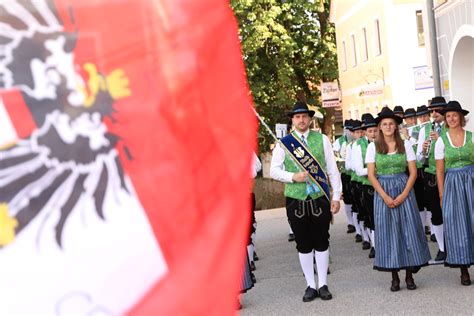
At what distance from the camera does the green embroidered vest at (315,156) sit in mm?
7418

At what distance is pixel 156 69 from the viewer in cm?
147

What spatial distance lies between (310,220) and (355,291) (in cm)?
90

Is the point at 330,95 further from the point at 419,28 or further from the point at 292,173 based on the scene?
the point at 292,173

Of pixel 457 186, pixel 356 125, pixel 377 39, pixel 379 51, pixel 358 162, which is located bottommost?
pixel 457 186

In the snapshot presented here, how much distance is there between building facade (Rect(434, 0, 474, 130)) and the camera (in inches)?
597

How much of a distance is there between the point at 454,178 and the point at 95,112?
21.0 feet

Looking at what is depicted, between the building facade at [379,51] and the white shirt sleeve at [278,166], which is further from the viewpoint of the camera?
the building facade at [379,51]

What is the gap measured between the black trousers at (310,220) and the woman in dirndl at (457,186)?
1039 mm

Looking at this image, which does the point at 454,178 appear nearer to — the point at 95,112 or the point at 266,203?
the point at 95,112

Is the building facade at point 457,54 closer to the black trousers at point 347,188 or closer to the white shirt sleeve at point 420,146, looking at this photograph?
the black trousers at point 347,188

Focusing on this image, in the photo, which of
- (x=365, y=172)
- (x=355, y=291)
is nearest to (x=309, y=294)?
(x=355, y=291)

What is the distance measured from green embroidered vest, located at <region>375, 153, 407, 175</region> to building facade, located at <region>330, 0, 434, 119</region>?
649 inches

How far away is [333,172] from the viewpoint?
7480mm

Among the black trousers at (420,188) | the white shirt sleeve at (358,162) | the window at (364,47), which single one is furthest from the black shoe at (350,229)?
the window at (364,47)
